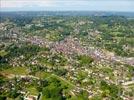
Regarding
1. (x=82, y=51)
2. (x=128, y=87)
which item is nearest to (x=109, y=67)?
(x=128, y=87)

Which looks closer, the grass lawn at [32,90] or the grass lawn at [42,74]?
the grass lawn at [32,90]

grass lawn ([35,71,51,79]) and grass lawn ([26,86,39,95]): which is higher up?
grass lawn ([26,86,39,95])

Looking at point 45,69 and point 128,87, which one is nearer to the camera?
point 128,87

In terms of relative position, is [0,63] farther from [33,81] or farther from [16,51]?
[33,81]

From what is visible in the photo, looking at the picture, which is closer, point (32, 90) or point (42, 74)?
point (32, 90)

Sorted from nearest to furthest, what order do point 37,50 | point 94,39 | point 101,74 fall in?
point 101,74 → point 37,50 → point 94,39

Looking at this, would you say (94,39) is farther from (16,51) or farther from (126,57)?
(16,51)

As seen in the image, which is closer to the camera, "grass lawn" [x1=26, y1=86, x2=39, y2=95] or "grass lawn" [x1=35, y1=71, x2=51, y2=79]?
"grass lawn" [x1=26, y1=86, x2=39, y2=95]

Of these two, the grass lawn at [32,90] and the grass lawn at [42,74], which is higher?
the grass lawn at [32,90]

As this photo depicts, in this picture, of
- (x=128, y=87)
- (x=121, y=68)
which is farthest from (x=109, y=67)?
(x=128, y=87)

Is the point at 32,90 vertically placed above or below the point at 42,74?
above

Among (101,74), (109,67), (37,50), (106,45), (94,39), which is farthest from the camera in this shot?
(94,39)
